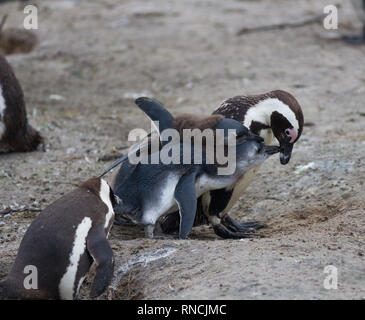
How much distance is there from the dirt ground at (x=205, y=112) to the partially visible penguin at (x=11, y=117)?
0.35ft

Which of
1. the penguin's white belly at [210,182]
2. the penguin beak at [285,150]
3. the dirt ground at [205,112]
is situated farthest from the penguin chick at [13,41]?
the penguin's white belly at [210,182]

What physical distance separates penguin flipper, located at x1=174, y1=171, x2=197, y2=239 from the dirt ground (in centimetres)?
9

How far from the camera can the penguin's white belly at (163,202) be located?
364 cm

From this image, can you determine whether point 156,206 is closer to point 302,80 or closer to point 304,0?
point 302,80

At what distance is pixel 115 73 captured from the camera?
7.65m

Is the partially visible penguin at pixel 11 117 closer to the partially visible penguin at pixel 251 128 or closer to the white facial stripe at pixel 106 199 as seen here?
the partially visible penguin at pixel 251 128

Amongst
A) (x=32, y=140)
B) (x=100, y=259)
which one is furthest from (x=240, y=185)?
(x=32, y=140)

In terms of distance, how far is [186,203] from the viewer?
11.6 ft

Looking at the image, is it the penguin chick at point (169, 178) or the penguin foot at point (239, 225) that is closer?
the penguin chick at point (169, 178)

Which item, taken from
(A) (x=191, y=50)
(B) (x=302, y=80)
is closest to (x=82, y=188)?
(B) (x=302, y=80)

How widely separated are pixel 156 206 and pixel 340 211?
107 cm

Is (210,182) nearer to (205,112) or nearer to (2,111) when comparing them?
(2,111)

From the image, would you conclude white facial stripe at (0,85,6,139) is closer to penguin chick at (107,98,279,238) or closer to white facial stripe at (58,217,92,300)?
penguin chick at (107,98,279,238)
